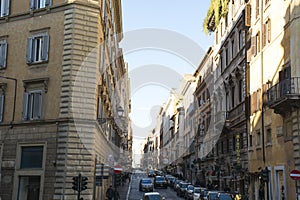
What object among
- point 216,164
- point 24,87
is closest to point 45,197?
point 24,87

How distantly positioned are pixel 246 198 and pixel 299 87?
48.3 ft

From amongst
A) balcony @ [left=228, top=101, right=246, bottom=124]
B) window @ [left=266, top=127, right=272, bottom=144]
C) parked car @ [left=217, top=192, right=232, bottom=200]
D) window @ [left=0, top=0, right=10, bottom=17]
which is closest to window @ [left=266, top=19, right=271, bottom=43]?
window @ [left=266, top=127, right=272, bottom=144]

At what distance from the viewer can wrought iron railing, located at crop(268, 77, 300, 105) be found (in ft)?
82.4

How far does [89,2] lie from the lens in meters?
26.6

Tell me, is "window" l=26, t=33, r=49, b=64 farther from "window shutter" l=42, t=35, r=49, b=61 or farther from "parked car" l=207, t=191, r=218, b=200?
"parked car" l=207, t=191, r=218, b=200

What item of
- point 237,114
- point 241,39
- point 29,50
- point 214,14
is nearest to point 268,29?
point 241,39

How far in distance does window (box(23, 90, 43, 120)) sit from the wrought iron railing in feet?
48.2

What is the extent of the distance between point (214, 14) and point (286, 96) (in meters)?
28.1

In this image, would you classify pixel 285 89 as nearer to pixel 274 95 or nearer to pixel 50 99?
pixel 274 95

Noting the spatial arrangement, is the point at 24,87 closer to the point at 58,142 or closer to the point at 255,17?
the point at 58,142

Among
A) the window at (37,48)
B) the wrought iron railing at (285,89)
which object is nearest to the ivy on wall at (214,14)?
the wrought iron railing at (285,89)

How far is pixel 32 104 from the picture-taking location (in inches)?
1037

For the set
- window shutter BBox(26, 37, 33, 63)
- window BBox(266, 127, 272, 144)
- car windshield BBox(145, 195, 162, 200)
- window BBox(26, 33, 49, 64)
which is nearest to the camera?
window BBox(26, 33, 49, 64)

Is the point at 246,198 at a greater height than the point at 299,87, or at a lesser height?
lesser
